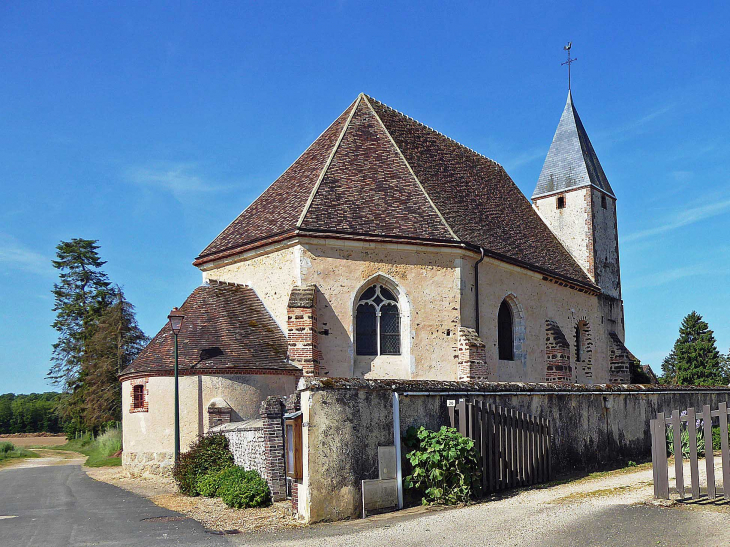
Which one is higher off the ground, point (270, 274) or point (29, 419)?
point (270, 274)

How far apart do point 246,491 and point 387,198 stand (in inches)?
Result: 406

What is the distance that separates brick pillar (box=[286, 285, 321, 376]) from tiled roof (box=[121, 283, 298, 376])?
0.98 feet

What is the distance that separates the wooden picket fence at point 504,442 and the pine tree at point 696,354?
34461 mm

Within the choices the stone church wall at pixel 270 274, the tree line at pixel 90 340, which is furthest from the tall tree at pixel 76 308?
the stone church wall at pixel 270 274

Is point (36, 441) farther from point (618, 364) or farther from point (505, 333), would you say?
A: point (505, 333)

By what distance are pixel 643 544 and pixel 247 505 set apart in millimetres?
6685

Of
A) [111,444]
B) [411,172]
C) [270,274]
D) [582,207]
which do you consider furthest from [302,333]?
[582,207]

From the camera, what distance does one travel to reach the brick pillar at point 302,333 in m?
17.5

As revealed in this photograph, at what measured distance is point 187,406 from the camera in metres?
17.0

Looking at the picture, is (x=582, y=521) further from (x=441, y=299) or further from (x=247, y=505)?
(x=441, y=299)

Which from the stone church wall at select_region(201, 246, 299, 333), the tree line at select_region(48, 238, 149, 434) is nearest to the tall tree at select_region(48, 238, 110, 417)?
the tree line at select_region(48, 238, 149, 434)

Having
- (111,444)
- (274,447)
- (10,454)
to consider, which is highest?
(274,447)

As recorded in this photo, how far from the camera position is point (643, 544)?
7328 mm

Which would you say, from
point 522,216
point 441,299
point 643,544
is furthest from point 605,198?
point 643,544
